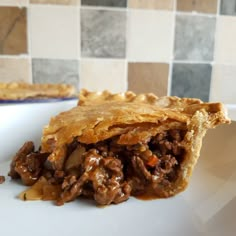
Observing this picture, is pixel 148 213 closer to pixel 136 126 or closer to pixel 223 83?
pixel 136 126

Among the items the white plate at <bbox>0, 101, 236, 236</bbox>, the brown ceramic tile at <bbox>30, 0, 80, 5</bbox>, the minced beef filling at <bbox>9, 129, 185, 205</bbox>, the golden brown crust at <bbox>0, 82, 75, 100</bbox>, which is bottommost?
the white plate at <bbox>0, 101, 236, 236</bbox>

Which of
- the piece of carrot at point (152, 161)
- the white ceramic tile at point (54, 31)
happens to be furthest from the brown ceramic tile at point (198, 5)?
the piece of carrot at point (152, 161)

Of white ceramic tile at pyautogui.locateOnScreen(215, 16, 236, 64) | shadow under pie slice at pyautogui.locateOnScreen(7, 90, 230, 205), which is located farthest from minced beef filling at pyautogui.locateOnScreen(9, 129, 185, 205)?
white ceramic tile at pyautogui.locateOnScreen(215, 16, 236, 64)

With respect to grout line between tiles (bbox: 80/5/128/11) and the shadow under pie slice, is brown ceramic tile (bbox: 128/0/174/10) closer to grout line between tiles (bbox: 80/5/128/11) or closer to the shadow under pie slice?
grout line between tiles (bbox: 80/5/128/11)

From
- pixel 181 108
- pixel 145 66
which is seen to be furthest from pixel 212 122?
pixel 145 66

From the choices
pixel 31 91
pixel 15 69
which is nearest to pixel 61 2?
pixel 15 69

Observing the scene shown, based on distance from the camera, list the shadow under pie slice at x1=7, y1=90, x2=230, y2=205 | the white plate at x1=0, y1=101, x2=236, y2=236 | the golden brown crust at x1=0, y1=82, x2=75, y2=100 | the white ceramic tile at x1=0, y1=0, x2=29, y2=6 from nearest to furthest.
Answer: the white plate at x1=0, y1=101, x2=236, y2=236
the shadow under pie slice at x1=7, y1=90, x2=230, y2=205
the golden brown crust at x1=0, y1=82, x2=75, y2=100
the white ceramic tile at x1=0, y1=0, x2=29, y2=6

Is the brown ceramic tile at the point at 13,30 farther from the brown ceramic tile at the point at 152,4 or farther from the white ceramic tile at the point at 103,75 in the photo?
the brown ceramic tile at the point at 152,4
